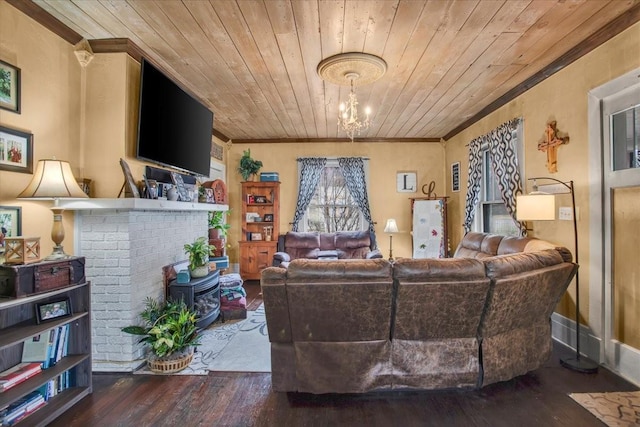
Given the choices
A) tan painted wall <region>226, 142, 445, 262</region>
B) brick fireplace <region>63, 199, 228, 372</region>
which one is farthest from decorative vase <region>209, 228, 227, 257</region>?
brick fireplace <region>63, 199, 228, 372</region>

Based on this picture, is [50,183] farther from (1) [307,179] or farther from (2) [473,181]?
(2) [473,181]

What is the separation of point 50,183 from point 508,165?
4.57 meters

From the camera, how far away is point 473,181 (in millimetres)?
4855

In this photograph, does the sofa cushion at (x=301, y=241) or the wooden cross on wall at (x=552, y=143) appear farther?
the sofa cushion at (x=301, y=241)

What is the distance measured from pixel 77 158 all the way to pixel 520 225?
458 cm

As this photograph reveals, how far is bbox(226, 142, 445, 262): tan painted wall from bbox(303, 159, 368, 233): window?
0.36m

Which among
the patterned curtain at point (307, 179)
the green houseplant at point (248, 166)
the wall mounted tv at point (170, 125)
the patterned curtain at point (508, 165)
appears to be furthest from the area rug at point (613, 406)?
the green houseplant at point (248, 166)

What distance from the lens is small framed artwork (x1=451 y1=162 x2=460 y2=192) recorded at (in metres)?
5.55

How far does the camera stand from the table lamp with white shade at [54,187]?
2.05 meters

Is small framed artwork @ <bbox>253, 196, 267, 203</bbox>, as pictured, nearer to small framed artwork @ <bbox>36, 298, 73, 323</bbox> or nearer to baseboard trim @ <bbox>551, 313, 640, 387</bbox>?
small framed artwork @ <bbox>36, 298, 73, 323</bbox>

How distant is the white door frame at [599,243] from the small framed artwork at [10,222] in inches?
174

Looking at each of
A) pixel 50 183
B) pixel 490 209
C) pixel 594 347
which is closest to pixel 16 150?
pixel 50 183

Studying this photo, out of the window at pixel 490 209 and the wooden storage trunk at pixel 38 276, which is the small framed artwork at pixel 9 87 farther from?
the window at pixel 490 209

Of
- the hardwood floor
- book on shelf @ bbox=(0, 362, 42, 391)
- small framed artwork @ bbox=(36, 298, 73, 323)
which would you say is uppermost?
small framed artwork @ bbox=(36, 298, 73, 323)
